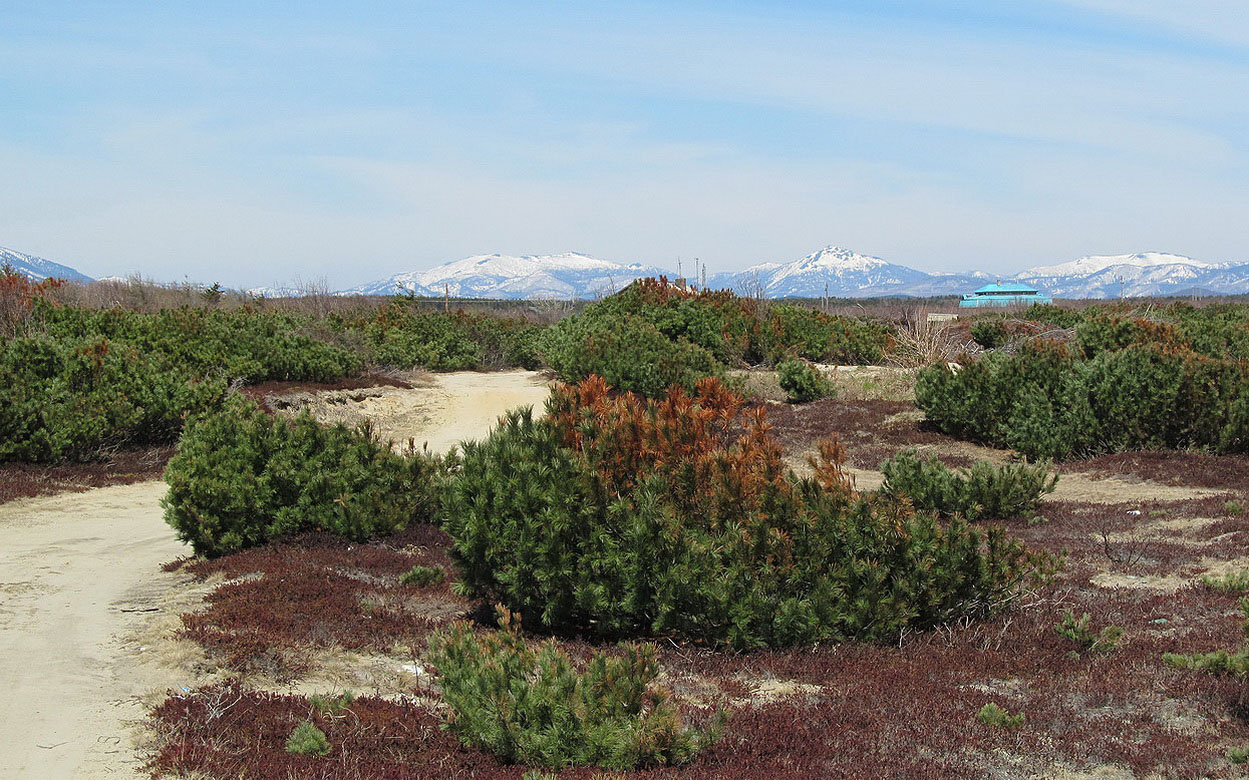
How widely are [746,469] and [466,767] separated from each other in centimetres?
261

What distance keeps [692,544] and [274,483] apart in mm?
3955

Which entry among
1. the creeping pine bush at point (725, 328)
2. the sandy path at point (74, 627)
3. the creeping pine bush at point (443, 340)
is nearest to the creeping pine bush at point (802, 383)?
the creeping pine bush at point (725, 328)

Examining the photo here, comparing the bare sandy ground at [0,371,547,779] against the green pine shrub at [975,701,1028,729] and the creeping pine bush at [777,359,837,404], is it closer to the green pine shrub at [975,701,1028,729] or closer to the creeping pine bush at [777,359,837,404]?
the green pine shrub at [975,701,1028,729]

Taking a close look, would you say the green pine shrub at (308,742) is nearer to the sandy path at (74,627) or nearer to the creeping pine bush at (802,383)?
the sandy path at (74,627)

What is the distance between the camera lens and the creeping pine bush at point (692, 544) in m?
5.54

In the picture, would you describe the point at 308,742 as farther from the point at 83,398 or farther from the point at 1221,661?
the point at 83,398

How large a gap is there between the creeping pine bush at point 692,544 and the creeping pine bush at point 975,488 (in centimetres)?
349

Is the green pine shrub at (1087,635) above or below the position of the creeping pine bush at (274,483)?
below

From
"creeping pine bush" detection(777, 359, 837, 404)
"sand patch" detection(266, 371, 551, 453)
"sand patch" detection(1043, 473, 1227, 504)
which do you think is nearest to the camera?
"sand patch" detection(1043, 473, 1227, 504)

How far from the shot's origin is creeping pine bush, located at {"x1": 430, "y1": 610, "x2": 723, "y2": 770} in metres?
3.88

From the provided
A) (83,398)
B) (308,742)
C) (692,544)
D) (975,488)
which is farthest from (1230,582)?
(83,398)

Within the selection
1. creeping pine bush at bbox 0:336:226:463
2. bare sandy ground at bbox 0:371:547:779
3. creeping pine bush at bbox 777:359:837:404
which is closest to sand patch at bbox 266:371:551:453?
creeping pine bush at bbox 0:336:226:463

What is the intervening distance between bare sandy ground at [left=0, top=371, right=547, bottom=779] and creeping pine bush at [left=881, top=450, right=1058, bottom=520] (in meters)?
6.48

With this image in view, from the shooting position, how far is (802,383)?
19.5 m
